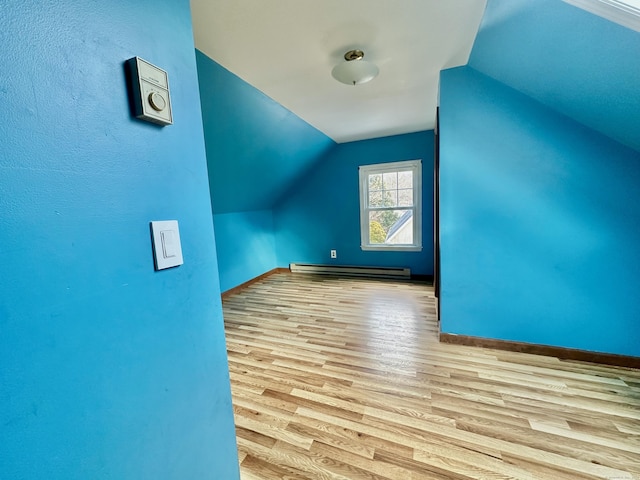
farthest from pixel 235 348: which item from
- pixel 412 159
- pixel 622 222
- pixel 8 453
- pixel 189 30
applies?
pixel 412 159

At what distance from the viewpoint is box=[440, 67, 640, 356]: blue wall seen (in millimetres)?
1629

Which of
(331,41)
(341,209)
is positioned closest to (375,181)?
(341,209)

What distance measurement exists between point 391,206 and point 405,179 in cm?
45

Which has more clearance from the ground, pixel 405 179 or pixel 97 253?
pixel 405 179

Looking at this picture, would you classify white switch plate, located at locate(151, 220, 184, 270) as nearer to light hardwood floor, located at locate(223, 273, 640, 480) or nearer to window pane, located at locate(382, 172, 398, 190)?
light hardwood floor, located at locate(223, 273, 640, 480)

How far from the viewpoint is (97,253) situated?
542 millimetres

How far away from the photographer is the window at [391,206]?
371 centimetres

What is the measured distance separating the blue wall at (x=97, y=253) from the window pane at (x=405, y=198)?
11.3 feet

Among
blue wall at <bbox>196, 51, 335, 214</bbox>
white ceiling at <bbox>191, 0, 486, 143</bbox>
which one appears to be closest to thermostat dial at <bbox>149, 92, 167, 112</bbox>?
white ceiling at <bbox>191, 0, 486, 143</bbox>

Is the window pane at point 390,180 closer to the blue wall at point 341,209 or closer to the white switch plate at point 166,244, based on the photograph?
the blue wall at point 341,209

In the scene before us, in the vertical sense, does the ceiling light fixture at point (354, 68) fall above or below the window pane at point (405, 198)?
above

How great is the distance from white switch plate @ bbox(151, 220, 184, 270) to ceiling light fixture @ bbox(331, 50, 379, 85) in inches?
61.0

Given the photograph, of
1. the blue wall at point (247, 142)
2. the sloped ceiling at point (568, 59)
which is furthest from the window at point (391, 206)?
the sloped ceiling at point (568, 59)

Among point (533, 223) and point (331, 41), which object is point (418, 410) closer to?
point (533, 223)
